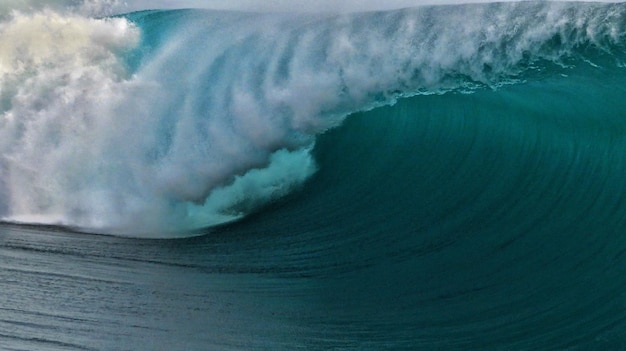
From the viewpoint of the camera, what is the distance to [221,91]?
410 inches

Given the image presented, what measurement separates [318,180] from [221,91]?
1963 millimetres

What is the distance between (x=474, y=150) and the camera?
9680 mm

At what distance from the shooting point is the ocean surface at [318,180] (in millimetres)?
7781

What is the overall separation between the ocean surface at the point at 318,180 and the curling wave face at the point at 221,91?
0.03 m

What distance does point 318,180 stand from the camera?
9.54 m

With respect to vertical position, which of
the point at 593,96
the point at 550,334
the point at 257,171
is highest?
the point at 593,96

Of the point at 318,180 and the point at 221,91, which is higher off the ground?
the point at 221,91

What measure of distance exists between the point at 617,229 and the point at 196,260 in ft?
15.1

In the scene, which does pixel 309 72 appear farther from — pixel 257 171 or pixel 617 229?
pixel 617 229

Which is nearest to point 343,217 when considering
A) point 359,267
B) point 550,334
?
point 359,267

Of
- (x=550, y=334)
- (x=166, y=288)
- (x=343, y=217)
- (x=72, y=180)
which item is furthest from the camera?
(x=72, y=180)

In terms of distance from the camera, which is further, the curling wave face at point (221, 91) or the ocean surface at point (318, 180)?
the curling wave face at point (221, 91)

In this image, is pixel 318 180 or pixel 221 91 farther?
pixel 221 91

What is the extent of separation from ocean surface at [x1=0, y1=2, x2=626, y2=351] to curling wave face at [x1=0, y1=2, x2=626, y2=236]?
3 centimetres
